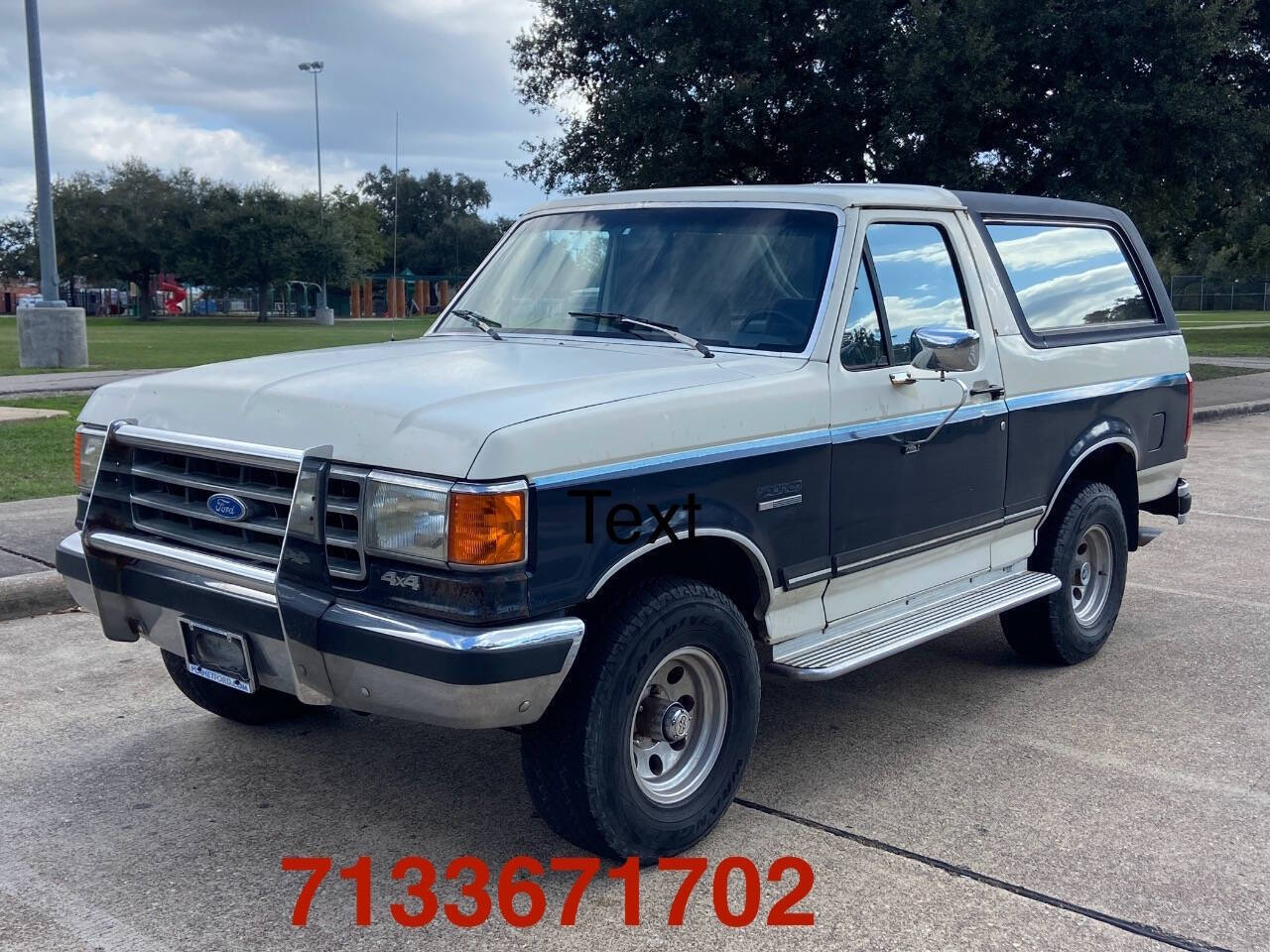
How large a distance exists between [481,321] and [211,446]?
1.61m

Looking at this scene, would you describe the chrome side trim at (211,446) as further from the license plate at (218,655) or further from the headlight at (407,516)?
the license plate at (218,655)

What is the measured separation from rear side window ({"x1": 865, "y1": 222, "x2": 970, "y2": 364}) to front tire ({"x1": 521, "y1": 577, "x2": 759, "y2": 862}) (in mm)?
1426

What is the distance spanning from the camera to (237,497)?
3.81 m

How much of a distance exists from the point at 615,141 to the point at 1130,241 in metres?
13.1

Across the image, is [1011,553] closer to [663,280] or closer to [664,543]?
[663,280]

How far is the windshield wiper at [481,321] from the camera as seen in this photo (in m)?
5.11

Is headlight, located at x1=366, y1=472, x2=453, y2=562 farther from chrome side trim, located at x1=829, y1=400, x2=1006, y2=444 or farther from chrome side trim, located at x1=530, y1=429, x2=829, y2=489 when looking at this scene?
chrome side trim, located at x1=829, y1=400, x2=1006, y2=444

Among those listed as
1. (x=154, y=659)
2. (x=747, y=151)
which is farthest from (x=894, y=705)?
(x=747, y=151)

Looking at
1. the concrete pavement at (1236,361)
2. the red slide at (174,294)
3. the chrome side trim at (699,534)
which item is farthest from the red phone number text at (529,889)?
the red slide at (174,294)

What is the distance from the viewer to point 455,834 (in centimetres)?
408

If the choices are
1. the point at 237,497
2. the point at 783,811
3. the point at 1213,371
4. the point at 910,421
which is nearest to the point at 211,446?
the point at 237,497

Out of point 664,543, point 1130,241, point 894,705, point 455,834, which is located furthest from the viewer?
point 1130,241

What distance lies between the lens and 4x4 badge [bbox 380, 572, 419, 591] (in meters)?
3.43

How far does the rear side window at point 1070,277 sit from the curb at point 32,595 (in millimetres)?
4763
